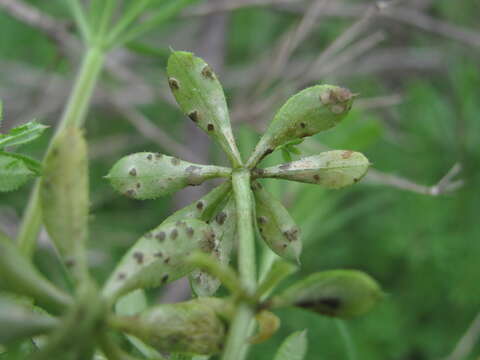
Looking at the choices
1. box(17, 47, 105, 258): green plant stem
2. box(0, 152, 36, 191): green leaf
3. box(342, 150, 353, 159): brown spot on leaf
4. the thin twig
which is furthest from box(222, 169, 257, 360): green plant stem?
the thin twig

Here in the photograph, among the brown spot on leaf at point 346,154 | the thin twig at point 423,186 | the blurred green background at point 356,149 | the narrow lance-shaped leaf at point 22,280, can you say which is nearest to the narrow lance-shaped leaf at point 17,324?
the narrow lance-shaped leaf at point 22,280

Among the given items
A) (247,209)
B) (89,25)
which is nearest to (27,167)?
(247,209)

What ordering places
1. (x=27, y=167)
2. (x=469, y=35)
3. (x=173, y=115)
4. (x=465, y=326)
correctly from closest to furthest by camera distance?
(x=27, y=167), (x=465, y=326), (x=469, y=35), (x=173, y=115)

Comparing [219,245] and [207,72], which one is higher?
[207,72]

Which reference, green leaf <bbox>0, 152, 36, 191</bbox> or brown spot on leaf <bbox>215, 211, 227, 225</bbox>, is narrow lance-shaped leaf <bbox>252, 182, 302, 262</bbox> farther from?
green leaf <bbox>0, 152, 36, 191</bbox>

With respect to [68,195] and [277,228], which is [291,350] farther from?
[68,195]

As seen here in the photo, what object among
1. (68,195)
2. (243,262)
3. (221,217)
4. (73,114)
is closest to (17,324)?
(68,195)

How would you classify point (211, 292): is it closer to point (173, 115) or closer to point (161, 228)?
point (161, 228)
